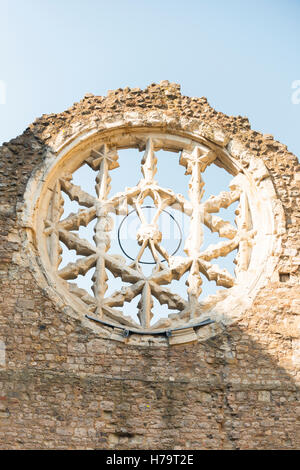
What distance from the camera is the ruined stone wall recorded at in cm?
1227

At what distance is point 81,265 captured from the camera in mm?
A: 13602

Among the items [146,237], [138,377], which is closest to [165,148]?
[146,237]

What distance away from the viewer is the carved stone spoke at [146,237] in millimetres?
13484

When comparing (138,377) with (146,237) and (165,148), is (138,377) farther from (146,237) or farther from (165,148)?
(165,148)

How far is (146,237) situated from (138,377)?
2.13 metres

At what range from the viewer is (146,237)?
13992mm

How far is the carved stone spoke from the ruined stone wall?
1.71ft

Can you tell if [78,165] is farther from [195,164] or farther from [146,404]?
[146,404]

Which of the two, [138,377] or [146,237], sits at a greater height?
[146,237]

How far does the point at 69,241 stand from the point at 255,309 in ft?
8.20

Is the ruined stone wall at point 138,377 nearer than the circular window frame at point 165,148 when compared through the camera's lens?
Yes

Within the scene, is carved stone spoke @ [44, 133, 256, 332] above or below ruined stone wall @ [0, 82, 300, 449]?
above

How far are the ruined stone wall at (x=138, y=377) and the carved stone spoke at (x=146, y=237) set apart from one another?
20.6 inches
